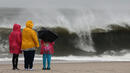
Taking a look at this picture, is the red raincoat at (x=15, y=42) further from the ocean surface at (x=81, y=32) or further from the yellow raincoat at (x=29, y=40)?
the ocean surface at (x=81, y=32)

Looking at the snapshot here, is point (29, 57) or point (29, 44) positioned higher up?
point (29, 44)

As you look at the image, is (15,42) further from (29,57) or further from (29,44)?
(29,57)

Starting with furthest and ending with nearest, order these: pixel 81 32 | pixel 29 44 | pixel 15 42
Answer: pixel 81 32, pixel 15 42, pixel 29 44

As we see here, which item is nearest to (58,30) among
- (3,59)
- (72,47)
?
(72,47)

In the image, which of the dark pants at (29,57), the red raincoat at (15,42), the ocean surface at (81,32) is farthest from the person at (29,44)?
the ocean surface at (81,32)

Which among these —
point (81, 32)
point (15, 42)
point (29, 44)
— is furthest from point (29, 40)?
point (81, 32)

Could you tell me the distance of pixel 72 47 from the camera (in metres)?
15.1

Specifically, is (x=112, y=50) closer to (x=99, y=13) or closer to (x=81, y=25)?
(x=81, y=25)

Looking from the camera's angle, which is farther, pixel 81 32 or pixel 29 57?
pixel 81 32

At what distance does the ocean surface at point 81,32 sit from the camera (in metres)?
13.9

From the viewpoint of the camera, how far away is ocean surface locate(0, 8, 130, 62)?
45.5 ft

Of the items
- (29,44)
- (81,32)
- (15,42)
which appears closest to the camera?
(29,44)

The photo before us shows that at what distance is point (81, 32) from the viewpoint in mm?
16953

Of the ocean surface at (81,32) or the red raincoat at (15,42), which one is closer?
the red raincoat at (15,42)
